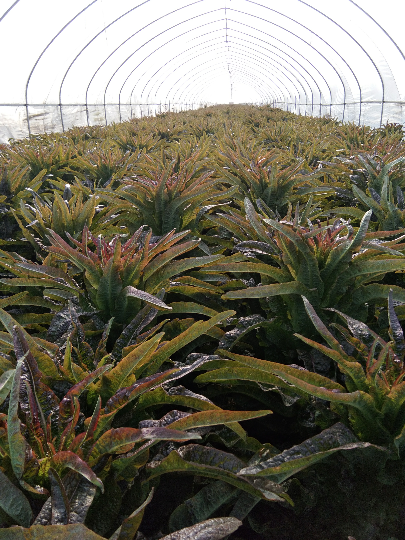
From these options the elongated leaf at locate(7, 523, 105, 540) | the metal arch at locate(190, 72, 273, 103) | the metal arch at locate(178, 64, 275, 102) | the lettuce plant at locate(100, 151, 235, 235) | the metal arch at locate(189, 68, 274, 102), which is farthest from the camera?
the metal arch at locate(190, 72, 273, 103)

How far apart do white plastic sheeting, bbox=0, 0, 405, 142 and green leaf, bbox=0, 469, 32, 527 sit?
8735mm

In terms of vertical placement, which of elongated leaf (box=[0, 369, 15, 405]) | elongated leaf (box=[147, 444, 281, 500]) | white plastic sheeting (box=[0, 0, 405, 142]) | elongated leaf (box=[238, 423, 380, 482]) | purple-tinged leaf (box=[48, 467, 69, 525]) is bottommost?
elongated leaf (box=[147, 444, 281, 500])

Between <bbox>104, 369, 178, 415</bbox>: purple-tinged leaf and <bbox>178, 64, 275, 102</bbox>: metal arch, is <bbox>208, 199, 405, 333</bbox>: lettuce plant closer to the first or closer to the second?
<bbox>104, 369, 178, 415</bbox>: purple-tinged leaf

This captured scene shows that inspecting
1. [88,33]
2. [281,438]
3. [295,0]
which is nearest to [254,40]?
[295,0]

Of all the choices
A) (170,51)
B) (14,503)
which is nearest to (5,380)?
(14,503)

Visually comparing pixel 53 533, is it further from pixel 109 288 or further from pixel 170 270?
pixel 170 270

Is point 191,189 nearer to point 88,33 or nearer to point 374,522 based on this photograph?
point 374,522

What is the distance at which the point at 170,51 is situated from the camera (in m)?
16.8

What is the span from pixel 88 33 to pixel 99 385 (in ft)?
39.6

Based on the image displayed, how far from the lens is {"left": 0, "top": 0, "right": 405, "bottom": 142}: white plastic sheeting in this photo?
9180 mm

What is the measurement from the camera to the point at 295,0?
37.4 ft

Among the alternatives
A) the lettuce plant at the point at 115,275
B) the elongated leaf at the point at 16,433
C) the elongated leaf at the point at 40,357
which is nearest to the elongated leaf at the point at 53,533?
the elongated leaf at the point at 16,433

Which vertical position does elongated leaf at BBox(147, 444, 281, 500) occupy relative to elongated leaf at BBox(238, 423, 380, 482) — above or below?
below

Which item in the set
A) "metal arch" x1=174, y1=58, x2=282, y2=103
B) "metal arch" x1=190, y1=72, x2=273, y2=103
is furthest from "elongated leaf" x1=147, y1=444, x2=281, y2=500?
"metal arch" x1=190, y1=72, x2=273, y2=103
